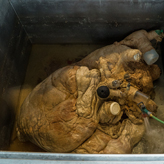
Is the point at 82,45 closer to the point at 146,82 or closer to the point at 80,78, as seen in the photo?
the point at 80,78

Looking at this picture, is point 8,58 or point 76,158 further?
point 8,58

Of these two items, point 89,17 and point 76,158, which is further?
point 89,17

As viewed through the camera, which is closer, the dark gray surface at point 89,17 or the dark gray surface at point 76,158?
the dark gray surface at point 76,158

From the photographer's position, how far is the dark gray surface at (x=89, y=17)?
244cm

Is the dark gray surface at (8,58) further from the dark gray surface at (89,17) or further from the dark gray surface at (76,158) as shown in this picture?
the dark gray surface at (76,158)

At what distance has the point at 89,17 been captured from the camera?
265 centimetres

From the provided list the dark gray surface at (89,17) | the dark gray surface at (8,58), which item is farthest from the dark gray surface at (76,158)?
the dark gray surface at (89,17)

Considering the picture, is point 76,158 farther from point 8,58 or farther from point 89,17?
point 89,17

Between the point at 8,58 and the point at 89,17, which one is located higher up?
the point at 89,17

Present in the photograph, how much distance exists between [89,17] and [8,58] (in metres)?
1.45

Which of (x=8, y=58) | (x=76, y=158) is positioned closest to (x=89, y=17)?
(x=8, y=58)

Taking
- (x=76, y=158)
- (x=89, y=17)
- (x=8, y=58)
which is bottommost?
(x=76, y=158)

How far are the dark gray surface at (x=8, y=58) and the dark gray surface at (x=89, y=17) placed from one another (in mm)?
200

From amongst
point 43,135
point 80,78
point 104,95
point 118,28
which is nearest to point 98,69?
point 80,78
